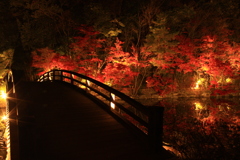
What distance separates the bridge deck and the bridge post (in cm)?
24

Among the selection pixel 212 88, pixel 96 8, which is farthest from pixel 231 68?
pixel 96 8

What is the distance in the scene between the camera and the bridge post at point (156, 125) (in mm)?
4379

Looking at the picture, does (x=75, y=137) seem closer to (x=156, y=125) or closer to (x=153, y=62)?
(x=156, y=125)

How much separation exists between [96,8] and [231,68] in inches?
643

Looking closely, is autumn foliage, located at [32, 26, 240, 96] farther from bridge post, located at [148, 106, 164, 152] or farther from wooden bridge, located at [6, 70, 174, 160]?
bridge post, located at [148, 106, 164, 152]

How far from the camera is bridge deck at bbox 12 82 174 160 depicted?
13.7ft

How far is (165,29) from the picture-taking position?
17.0 meters

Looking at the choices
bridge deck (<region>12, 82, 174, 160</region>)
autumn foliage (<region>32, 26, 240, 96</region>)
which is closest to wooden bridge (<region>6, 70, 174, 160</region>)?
bridge deck (<region>12, 82, 174, 160</region>)

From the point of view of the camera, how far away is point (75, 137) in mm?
4965

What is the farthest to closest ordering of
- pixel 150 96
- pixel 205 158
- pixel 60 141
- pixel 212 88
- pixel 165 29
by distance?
pixel 212 88 → pixel 150 96 → pixel 165 29 → pixel 60 141 → pixel 205 158

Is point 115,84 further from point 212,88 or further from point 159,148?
point 159,148

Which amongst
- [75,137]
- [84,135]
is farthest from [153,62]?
[75,137]

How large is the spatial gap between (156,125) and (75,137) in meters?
2.24

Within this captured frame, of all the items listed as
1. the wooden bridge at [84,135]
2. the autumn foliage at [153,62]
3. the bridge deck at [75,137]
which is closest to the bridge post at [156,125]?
the wooden bridge at [84,135]
